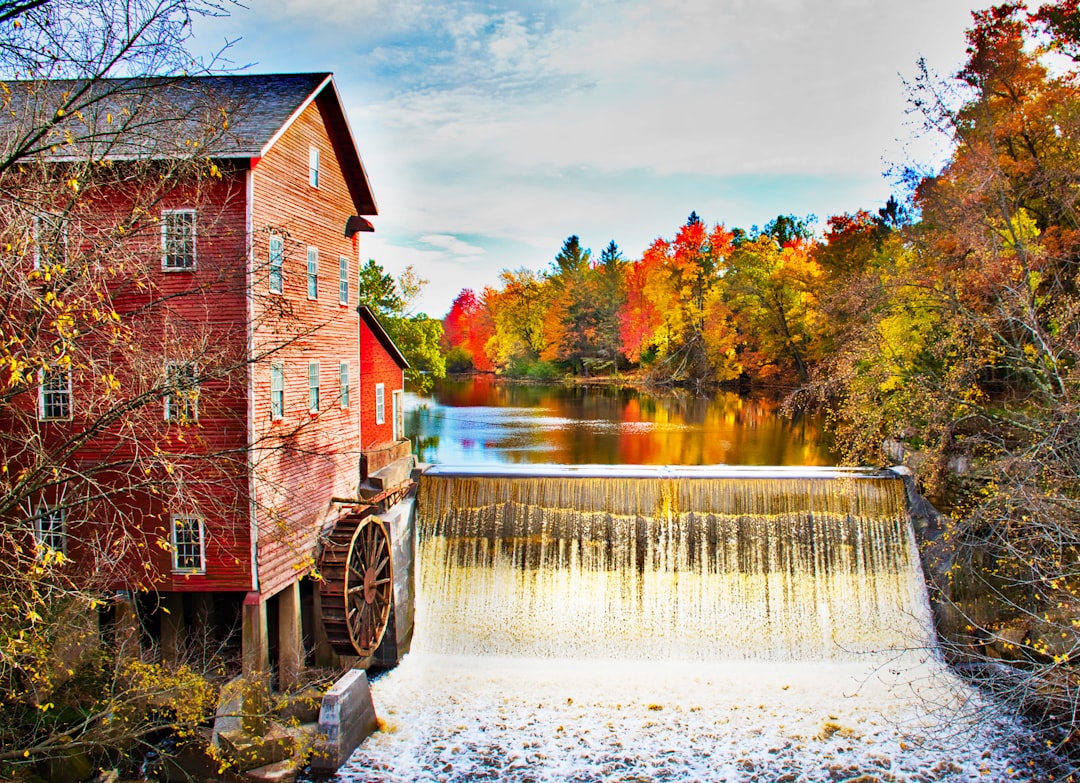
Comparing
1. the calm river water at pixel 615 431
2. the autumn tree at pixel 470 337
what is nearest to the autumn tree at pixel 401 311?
the calm river water at pixel 615 431

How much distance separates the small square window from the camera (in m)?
15.6

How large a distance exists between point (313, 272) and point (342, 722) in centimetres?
805

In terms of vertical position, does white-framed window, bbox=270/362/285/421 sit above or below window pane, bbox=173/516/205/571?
above

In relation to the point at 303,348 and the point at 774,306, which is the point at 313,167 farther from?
the point at 774,306

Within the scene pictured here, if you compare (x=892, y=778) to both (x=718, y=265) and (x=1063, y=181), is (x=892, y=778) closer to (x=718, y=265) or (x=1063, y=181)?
(x=1063, y=181)

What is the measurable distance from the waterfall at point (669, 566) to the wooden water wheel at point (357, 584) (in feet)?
4.81

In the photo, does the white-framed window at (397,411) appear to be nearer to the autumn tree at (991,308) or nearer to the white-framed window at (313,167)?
the white-framed window at (313,167)

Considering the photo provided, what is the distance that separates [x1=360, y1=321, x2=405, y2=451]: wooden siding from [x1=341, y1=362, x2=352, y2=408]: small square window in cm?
110

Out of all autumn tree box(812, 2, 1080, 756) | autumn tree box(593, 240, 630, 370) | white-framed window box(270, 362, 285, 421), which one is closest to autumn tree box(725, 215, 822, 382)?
autumn tree box(593, 240, 630, 370)

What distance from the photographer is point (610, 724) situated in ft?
41.1

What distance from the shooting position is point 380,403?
721 inches

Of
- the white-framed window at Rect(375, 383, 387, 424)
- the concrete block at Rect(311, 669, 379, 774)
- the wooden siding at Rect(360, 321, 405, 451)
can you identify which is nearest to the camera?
the concrete block at Rect(311, 669, 379, 774)

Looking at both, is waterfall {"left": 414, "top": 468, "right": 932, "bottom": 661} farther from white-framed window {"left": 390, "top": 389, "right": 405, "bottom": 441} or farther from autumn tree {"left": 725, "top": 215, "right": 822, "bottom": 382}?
autumn tree {"left": 725, "top": 215, "right": 822, "bottom": 382}

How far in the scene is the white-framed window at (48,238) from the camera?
5.39 meters
